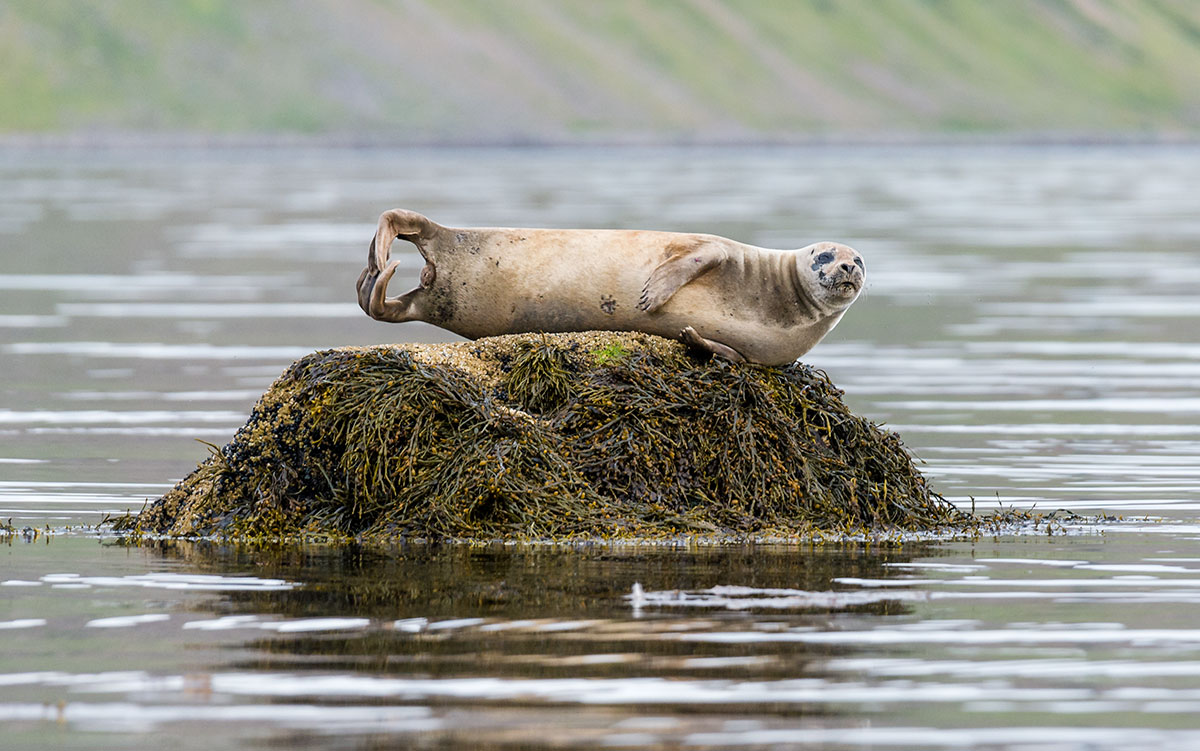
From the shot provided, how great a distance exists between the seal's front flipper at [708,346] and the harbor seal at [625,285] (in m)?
0.01

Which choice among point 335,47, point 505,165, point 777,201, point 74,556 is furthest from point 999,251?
point 335,47

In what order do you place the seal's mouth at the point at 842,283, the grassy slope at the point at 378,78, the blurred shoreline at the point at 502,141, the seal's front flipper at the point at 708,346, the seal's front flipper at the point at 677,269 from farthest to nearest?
the grassy slope at the point at 378,78
the blurred shoreline at the point at 502,141
the seal's mouth at the point at 842,283
the seal's front flipper at the point at 677,269
the seal's front flipper at the point at 708,346

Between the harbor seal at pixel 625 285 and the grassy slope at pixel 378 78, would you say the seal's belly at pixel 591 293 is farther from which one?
the grassy slope at pixel 378 78

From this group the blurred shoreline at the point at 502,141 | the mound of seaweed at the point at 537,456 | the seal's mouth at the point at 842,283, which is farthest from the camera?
the blurred shoreline at the point at 502,141

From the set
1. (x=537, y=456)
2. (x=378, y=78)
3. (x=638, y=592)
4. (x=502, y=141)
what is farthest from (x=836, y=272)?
(x=378, y=78)

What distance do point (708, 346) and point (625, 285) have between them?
655 millimetres

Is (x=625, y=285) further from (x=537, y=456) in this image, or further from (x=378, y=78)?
(x=378, y=78)

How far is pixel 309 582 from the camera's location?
9453 millimetres

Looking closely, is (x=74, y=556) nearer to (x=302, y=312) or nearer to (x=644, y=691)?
(x=644, y=691)

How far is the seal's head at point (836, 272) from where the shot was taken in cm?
1211

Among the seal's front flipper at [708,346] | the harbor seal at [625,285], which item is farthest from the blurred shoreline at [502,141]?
the seal's front flipper at [708,346]

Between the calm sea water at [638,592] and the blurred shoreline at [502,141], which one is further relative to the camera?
the blurred shoreline at [502,141]

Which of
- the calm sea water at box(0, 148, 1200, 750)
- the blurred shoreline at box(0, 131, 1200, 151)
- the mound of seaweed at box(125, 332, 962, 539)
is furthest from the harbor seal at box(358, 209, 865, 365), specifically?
the blurred shoreline at box(0, 131, 1200, 151)

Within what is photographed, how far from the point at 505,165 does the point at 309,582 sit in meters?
113
